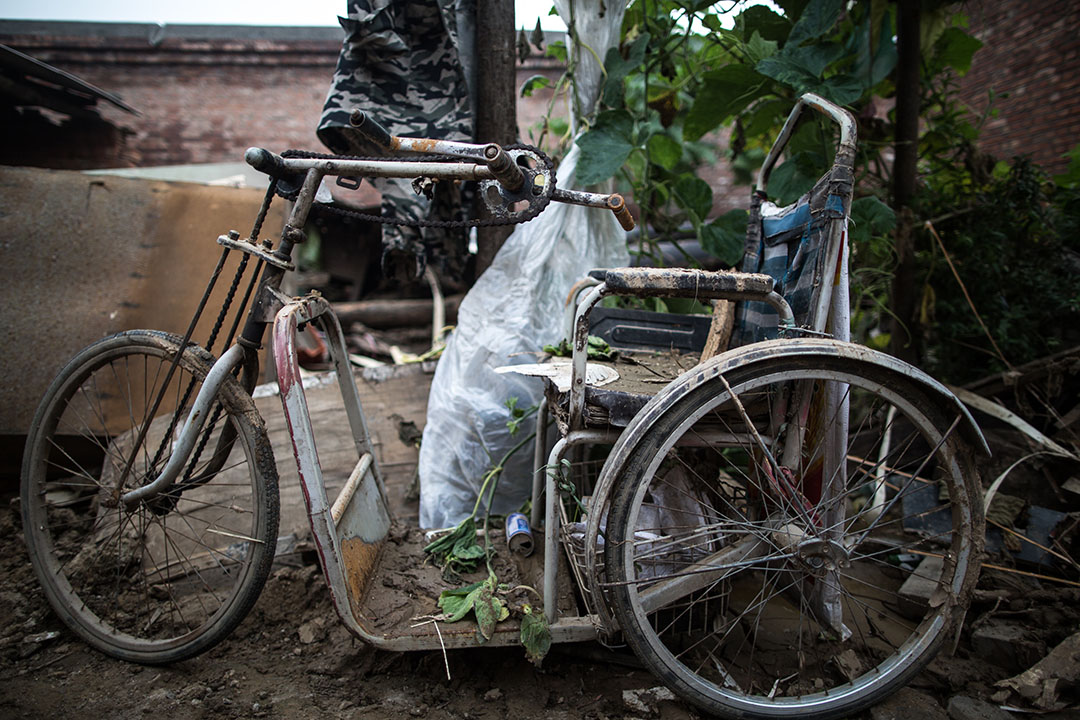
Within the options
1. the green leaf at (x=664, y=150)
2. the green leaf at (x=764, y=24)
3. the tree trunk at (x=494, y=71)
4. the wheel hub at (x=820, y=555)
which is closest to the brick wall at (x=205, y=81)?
the tree trunk at (x=494, y=71)

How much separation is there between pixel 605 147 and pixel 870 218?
1.17m

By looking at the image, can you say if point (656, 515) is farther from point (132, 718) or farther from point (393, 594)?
point (132, 718)

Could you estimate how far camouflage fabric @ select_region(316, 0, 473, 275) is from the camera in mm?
2201

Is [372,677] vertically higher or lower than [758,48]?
lower

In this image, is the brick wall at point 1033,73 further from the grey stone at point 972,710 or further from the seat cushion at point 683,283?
the seat cushion at point 683,283

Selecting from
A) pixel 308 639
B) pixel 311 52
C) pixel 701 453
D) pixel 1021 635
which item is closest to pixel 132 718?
pixel 308 639

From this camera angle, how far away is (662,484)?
1.70m

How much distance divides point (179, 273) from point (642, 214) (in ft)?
7.65

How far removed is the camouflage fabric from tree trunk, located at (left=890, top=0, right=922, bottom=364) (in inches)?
82.5

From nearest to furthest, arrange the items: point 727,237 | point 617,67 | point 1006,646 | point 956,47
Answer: point 1006,646 → point 617,67 → point 727,237 → point 956,47

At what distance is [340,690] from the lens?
155 centimetres

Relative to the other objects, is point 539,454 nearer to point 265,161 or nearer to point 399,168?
point 399,168

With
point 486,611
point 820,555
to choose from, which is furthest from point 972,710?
point 486,611

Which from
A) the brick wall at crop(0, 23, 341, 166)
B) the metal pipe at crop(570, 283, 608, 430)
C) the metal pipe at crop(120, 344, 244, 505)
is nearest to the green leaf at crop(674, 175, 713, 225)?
the metal pipe at crop(570, 283, 608, 430)
